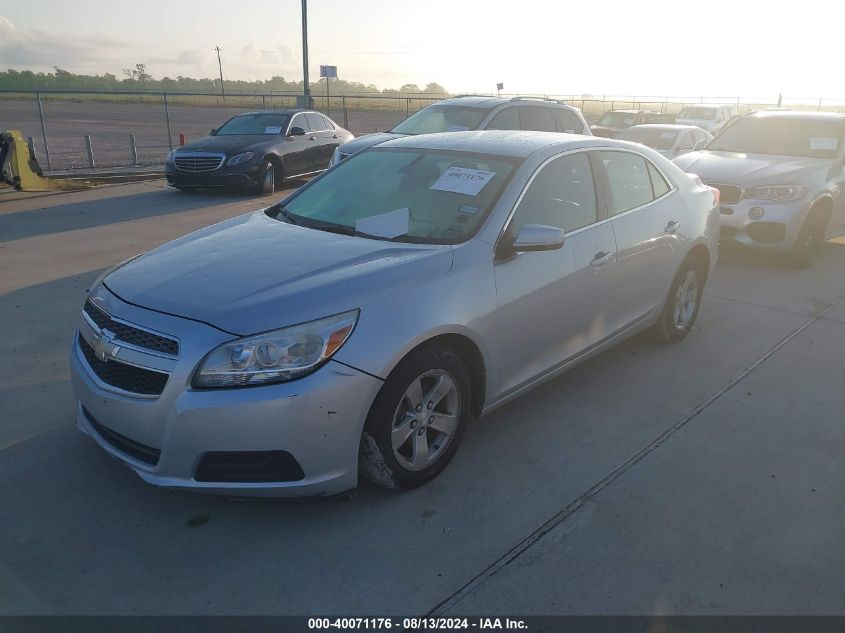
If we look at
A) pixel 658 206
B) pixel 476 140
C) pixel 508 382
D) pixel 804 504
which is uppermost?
pixel 476 140

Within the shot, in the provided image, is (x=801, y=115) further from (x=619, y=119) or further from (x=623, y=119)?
(x=619, y=119)

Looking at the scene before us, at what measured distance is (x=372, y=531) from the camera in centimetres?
306

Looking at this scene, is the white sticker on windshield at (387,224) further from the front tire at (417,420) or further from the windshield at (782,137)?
the windshield at (782,137)

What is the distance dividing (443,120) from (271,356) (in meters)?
8.23

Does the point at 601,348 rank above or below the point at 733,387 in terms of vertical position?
above

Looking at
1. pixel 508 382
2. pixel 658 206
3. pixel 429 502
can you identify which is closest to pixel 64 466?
pixel 429 502

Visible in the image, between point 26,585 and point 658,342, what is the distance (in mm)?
4460

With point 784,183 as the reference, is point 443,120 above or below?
above

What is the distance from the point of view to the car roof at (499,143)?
164 inches

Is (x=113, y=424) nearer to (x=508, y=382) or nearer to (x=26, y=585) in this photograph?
(x=26, y=585)

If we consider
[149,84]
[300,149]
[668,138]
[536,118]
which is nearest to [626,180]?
[536,118]

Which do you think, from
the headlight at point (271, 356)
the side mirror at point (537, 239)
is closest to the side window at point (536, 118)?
the side mirror at point (537, 239)

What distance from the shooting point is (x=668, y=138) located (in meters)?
12.8

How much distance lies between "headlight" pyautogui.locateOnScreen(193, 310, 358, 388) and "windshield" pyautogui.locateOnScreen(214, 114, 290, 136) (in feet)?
35.9
